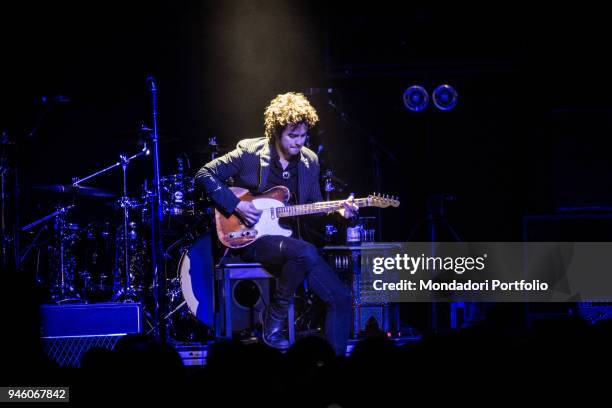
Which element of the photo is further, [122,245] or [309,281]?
[122,245]

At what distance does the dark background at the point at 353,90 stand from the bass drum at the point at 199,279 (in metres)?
1.03

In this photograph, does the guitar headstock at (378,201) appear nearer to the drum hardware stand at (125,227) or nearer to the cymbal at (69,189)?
the drum hardware stand at (125,227)

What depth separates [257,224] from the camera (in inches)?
214

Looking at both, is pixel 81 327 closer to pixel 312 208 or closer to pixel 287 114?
pixel 312 208

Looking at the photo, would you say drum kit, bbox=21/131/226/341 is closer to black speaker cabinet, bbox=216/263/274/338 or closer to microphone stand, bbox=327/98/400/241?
black speaker cabinet, bbox=216/263/274/338

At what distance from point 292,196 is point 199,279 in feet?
4.12

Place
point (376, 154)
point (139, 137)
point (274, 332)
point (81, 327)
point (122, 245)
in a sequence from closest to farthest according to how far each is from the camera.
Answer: point (81, 327), point (274, 332), point (139, 137), point (122, 245), point (376, 154)

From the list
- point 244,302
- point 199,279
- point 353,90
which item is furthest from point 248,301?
point 353,90

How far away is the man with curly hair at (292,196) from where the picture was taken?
5.00 meters

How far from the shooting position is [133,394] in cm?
225

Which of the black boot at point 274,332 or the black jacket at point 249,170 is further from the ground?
the black jacket at point 249,170

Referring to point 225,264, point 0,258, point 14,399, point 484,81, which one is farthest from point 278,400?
point 484,81

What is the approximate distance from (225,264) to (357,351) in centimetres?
313

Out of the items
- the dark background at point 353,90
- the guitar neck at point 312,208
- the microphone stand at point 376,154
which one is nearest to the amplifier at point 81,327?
the guitar neck at point 312,208
